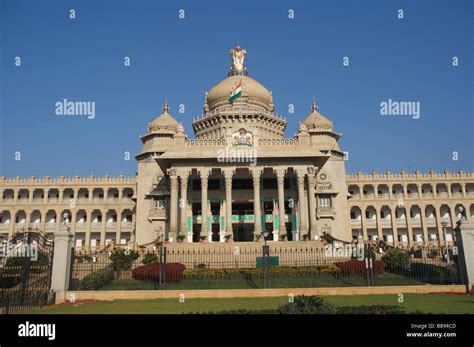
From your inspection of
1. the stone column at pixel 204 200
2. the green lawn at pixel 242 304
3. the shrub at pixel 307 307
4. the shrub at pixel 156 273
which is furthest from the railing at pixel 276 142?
the shrub at pixel 307 307

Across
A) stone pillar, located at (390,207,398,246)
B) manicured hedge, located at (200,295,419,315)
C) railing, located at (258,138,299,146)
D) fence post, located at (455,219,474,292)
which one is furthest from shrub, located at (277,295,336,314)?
stone pillar, located at (390,207,398,246)

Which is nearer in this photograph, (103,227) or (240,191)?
(240,191)

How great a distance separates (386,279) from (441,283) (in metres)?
2.44

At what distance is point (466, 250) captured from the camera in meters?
18.4

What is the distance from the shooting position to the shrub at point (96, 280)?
61.0ft

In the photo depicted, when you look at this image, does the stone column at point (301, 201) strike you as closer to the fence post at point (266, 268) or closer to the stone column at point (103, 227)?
the fence post at point (266, 268)

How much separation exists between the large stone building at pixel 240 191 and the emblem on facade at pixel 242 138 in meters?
0.09

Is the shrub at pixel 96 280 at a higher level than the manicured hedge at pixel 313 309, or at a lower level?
higher

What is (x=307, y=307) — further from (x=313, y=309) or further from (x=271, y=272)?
(x=271, y=272)

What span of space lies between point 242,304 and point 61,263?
26.6 ft

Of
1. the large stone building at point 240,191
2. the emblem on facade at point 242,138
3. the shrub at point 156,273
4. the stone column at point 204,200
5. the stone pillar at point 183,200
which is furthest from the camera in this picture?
the emblem on facade at point 242,138

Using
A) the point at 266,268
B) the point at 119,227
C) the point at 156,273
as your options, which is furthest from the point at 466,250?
the point at 119,227
